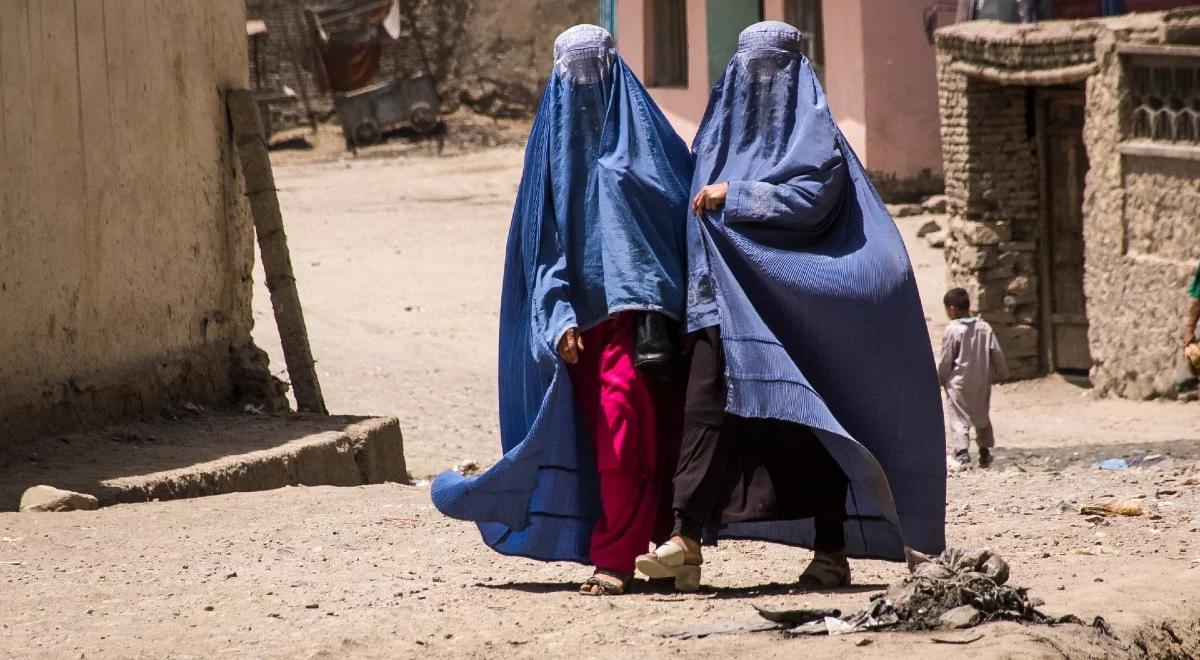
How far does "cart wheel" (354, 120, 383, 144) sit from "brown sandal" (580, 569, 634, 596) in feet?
63.5

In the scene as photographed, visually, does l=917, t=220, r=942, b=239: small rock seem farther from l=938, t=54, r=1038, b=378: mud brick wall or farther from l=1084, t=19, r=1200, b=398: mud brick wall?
l=1084, t=19, r=1200, b=398: mud brick wall

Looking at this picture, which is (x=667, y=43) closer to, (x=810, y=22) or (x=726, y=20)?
(x=726, y=20)

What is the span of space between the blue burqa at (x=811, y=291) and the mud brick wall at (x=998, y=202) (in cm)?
780

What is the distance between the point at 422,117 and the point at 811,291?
19695 millimetres

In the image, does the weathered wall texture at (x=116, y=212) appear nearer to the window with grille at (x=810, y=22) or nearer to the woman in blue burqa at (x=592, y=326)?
the woman in blue burqa at (x=592, y=326)

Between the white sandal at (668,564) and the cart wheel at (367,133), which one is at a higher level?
the cart wheel at (367,133)

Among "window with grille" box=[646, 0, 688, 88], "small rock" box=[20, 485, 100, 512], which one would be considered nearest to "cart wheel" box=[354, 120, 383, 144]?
"window with grille" box=[646, 0, 688, 88]

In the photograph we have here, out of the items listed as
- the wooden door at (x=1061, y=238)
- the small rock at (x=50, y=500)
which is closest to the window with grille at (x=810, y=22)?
the wooden door at (x=1061, y=238)

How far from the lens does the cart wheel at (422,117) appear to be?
23328 millimetres

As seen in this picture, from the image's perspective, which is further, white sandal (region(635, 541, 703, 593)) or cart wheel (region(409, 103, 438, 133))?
cart wheel (region(409, 103, 438, 133))

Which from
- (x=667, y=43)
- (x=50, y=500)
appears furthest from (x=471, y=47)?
(x=50, y=500)

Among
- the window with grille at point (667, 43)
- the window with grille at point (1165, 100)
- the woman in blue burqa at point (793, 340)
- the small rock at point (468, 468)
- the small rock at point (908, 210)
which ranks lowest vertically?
the small rock at point (468, 468)

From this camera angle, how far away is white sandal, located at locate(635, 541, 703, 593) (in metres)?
4.05

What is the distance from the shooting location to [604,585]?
13.7ft
